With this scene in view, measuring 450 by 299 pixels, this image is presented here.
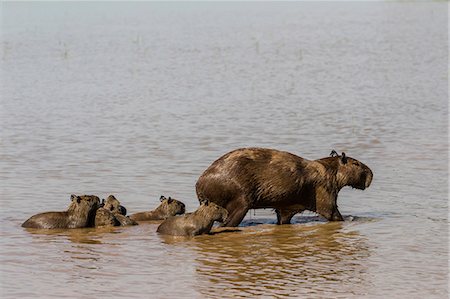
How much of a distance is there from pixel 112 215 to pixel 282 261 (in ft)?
Result: 7.98

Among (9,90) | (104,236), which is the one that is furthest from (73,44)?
(104,236)

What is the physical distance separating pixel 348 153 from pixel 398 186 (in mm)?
2855

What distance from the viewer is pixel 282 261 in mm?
11555

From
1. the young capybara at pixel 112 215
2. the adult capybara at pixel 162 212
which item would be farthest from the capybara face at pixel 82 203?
the adult capybara at pixel 162 212

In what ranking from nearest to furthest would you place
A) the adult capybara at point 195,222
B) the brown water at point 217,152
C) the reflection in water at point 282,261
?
the reflection in water at point 282,261 → the brown water at point 217,152 → the adult capybara at point 195,222

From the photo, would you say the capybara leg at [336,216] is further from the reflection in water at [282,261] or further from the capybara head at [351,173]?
the capybara head at [351,173]

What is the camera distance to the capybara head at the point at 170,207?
13.6 metres

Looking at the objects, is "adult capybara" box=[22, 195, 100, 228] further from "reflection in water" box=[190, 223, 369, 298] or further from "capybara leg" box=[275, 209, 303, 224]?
"capybara leg" box=[275, 209, 303, 224]

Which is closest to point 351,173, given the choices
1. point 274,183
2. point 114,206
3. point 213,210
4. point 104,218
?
point 274,183

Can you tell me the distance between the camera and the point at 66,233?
1280 centimetres

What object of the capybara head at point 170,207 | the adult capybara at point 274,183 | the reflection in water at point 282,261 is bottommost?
the reflection in water at point 282,261

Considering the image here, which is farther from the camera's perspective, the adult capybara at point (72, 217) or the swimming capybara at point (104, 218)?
the swimming capybara at point (104, 218)

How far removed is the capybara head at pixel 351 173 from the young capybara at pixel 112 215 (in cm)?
241

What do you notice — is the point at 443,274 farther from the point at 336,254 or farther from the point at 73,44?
the point at 73,44
